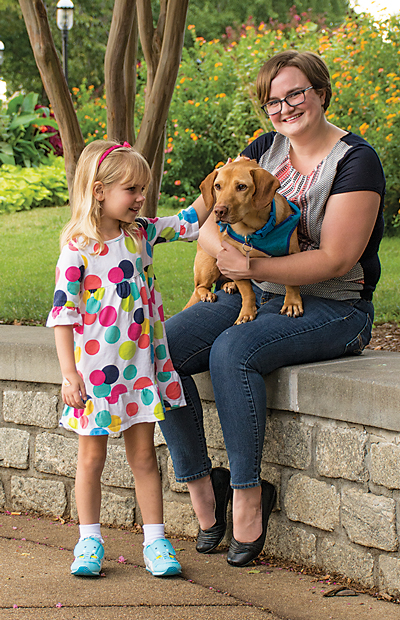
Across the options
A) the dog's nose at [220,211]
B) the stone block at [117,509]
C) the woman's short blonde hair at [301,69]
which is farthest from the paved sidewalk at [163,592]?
the woman's short blonde hair at [301,69]

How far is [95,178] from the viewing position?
2424 millimetres

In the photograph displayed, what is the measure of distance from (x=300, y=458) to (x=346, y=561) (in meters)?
0.39

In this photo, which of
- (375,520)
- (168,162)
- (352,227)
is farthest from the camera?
(168,162)

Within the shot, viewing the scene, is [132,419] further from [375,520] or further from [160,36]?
[160,36]

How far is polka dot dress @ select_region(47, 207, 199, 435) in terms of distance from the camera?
2.34 m

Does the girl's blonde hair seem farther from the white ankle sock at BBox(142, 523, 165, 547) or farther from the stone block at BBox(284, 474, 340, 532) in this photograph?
the stone block at BBox(284, 474, 340, 532)

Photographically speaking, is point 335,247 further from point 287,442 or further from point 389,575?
point 389,575

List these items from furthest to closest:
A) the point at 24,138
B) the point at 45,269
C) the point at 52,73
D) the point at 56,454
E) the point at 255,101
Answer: the point at 24,138 → the point at 255,101 → the point at 45,269 → the point at 52,73 → the point at 56,454

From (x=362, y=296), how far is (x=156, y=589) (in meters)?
1.34

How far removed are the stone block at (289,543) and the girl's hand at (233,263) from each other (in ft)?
3.10

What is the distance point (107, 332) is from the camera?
7.72ft

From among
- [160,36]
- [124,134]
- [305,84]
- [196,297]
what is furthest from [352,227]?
[160,36]

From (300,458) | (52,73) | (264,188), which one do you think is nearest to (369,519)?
(300,458)

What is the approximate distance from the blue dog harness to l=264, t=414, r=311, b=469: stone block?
25.2 inches
